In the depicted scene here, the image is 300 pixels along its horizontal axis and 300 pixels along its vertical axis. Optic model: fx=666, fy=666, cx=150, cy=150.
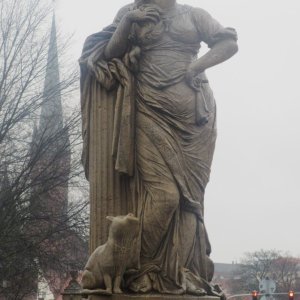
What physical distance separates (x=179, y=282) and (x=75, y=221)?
1888 centimetres

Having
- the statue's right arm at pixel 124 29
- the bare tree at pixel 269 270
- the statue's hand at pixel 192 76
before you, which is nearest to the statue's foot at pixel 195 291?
the statue's hand at pixel 192 76

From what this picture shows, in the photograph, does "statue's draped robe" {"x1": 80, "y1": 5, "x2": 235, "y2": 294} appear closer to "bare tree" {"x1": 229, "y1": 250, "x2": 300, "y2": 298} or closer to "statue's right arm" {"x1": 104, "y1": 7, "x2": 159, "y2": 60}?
"statue's right arm" {"x1": 104, "y1": 7, "x2": 159, "y2": 60}

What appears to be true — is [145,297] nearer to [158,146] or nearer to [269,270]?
[158,146]

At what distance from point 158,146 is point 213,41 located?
113cm

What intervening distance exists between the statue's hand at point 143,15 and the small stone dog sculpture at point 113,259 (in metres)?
1.76

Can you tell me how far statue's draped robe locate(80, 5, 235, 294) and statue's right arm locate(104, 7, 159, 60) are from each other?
8 cm

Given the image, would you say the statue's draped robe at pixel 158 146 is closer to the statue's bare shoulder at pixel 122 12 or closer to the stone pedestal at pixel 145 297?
the stone pedestal at pixel 145 297

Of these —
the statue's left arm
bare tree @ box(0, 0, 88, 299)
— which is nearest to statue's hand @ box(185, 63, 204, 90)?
the statue's left arm

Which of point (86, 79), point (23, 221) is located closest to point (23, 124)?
point (23, 221)

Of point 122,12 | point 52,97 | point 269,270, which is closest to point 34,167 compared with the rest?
point 52,97

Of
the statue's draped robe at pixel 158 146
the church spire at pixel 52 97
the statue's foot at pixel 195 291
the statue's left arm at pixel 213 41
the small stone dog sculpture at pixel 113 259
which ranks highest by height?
the church spire at pixel 52 97

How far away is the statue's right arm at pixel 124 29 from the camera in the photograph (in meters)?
5.84

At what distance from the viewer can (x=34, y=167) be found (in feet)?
77.4

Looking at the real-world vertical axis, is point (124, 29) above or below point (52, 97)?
below
